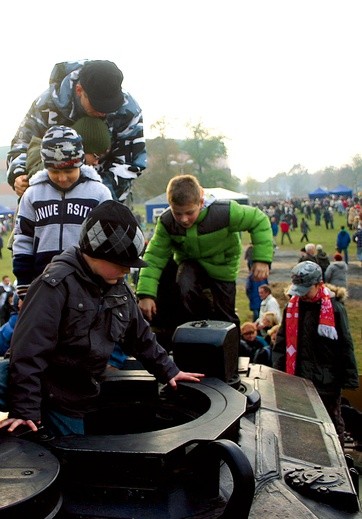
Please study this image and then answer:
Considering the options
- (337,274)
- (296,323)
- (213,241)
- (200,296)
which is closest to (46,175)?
(213,241)

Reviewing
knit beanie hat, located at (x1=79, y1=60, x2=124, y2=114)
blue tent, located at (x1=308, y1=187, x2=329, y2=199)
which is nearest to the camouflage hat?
knit beanie hat, located at (x1=79, y1=60, x2=124, y2=114)

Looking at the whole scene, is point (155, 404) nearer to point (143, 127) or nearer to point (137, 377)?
point (137, 377)

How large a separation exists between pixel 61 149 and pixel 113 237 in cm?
104

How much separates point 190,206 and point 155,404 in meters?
1.48

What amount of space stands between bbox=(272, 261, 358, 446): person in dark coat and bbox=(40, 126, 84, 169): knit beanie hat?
9.43 ft

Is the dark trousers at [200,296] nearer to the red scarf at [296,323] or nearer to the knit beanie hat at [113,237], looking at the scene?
the red scarf at [296,323]

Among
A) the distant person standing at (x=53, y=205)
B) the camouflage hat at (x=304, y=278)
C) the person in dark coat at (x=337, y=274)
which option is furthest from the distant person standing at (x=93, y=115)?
the person in dark coat at (x=337, y=274)

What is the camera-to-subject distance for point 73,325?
264 cm

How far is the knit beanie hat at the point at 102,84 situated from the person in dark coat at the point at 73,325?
1.46m

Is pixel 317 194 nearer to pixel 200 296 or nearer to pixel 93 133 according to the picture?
pixel 200 296

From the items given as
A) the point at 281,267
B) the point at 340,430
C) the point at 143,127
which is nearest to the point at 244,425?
the point at 143,127

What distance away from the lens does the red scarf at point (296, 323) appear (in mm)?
5790

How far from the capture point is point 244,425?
317cm

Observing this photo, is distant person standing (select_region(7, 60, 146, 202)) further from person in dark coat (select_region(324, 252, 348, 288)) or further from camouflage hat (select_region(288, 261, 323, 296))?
person in dark coat (select_region(324, 252, 348, 288))
